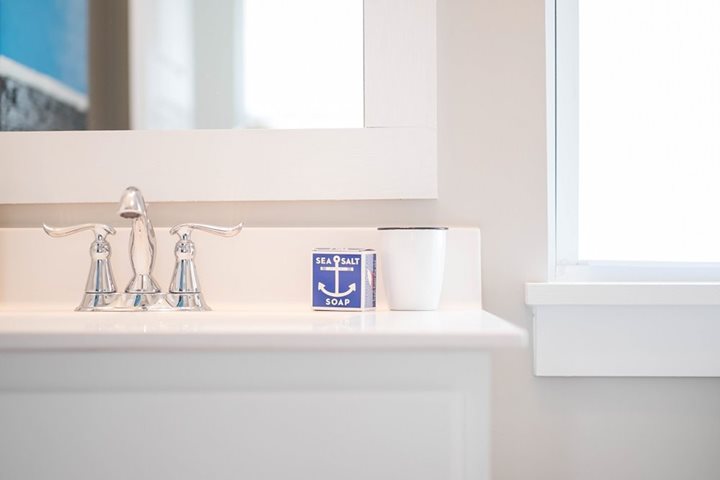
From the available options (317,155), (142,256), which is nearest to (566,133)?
(317,155)

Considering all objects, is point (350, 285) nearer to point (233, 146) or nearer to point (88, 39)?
point (233, 146)

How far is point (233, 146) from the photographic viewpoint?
3.94ft

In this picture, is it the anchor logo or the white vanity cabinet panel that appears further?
the anchor logo

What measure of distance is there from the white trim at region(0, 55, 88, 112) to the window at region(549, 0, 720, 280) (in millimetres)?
720

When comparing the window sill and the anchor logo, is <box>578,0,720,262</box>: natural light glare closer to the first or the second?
the window sill

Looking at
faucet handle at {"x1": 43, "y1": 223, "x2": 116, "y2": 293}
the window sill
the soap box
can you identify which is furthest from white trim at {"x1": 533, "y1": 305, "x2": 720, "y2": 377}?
faucet handle at {"x1": 43, "y1": 223, "x2": 116, "y2": 293}

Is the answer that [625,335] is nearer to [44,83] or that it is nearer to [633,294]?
[633,294]

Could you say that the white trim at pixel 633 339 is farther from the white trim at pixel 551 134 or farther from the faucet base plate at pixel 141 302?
the faucet base plate at pixel 141 302

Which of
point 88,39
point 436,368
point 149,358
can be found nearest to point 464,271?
point 436,368

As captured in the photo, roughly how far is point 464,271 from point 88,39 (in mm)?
651

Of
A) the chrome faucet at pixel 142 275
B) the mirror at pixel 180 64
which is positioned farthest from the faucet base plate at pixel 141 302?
the mirror at pixel 180 64

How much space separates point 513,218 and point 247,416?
57 cm

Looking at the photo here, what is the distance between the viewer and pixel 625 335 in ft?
3.85

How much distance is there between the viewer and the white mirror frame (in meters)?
1.19
